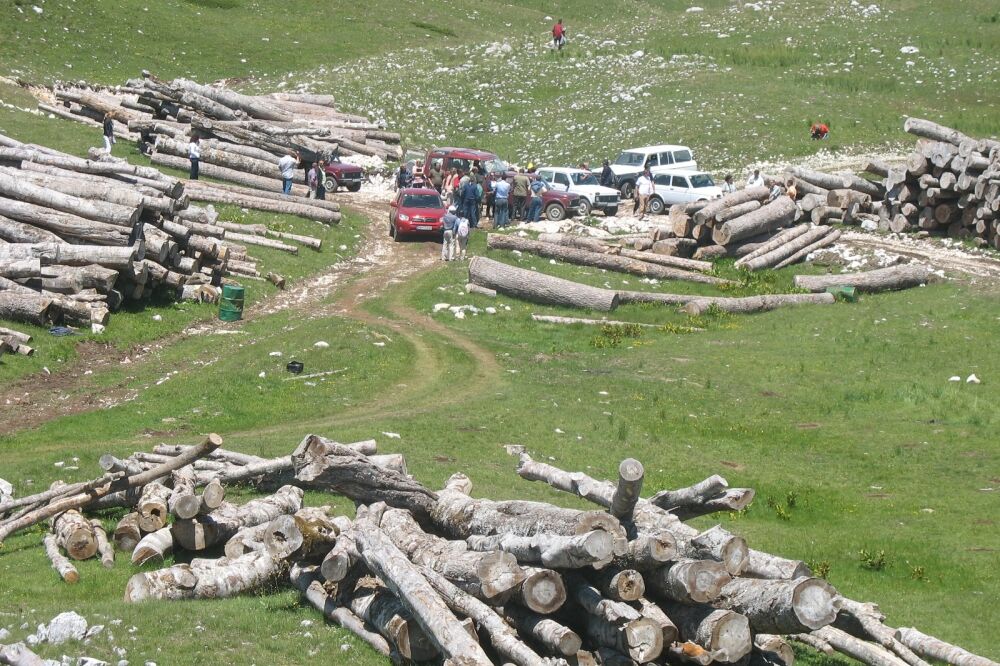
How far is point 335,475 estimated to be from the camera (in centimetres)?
1383

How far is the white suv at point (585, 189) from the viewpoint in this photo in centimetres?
4647

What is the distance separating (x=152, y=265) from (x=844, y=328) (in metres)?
18.1

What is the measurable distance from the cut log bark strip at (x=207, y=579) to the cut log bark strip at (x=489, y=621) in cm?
263

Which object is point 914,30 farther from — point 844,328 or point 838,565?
A: point 838,565

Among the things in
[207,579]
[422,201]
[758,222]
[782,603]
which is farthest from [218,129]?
[782,603]

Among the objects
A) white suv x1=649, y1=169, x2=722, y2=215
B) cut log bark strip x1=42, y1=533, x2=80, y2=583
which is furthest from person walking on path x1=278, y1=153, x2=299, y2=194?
cut log bark strip x1=42, y1=533, x2=80, y2=583

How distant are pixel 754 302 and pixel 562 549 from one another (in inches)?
953

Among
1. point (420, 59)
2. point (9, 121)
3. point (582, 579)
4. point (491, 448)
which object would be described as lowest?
point (491, 448)

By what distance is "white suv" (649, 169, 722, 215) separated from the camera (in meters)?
46.1

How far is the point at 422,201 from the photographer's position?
42781 millimetres

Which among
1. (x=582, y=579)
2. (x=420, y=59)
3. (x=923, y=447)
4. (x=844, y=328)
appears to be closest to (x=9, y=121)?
(x=420, y=59)

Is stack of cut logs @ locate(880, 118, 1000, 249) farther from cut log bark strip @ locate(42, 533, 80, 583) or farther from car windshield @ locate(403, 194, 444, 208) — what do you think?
cut log bark strip @ locate(42, 533, 80, 583)

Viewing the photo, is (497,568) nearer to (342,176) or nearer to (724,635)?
(724,635)

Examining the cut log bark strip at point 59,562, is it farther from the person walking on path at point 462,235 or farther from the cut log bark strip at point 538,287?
the person walking on path at point 462,235
